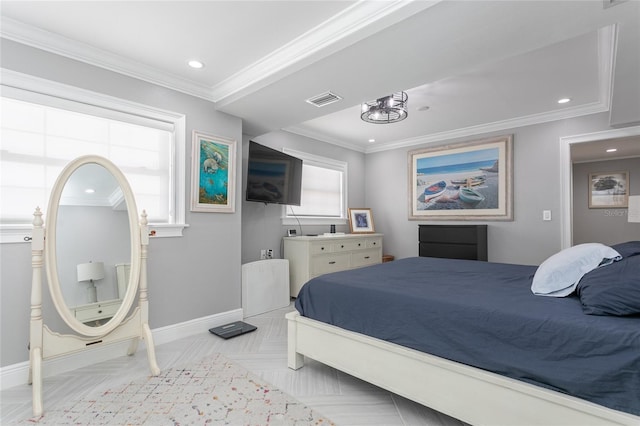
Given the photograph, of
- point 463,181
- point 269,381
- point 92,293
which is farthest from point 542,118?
point 92,293

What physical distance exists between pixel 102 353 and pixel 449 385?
Result: 2564mm

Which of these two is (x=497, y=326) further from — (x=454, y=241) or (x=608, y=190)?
(x=608, y=190)

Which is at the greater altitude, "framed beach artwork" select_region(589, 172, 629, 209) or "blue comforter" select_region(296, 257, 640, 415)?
"framed beach artwork" select_region(589, 172, 629, 209)

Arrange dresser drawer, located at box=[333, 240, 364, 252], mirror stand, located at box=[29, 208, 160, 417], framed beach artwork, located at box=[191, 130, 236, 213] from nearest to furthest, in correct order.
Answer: mirror stand, located at box=[29, 208, 160, 417], framed beach artwork, located at box=[191, 130, 236, 213], dresser drawer, located at box=[333, 240, 364, 252]

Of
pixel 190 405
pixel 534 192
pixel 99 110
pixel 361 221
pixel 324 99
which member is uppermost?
pixel 324 99

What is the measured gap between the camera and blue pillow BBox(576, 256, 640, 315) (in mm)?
1285

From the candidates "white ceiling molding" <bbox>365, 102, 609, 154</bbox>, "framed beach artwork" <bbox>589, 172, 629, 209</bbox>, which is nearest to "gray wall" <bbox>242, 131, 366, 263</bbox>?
"white ceiling molding" <bbox>365, 102, 609, 154</bbox>

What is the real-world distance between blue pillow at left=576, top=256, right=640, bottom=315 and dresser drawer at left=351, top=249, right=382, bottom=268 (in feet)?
11.0

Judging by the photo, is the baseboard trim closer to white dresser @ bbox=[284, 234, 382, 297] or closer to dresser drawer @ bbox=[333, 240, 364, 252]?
white dresser @ bbox=[284, 234, 382, 297]

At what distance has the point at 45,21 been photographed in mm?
2080

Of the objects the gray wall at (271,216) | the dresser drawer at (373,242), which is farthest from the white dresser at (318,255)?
the gray wall at (271,216)

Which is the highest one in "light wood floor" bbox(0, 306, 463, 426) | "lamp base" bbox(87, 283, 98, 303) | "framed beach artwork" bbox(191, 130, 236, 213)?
"framed beach artwork" bbox(191, 130, 236, 213)

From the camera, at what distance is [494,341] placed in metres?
1.44

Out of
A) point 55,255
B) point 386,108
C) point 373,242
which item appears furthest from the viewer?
point 373,242
